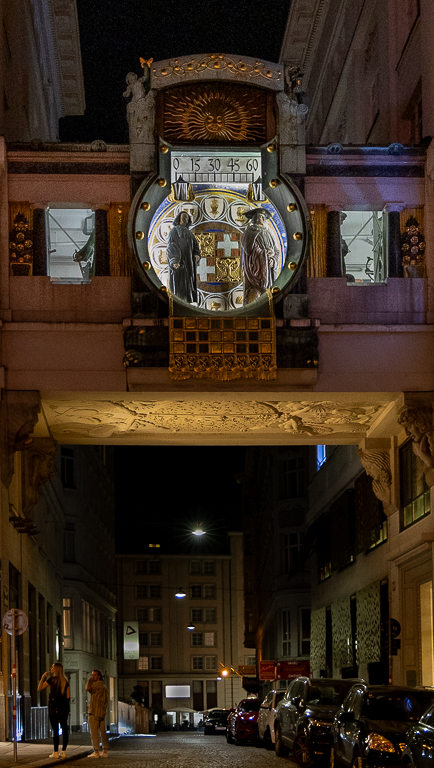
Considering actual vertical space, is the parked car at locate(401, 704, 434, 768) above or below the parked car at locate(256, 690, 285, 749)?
above

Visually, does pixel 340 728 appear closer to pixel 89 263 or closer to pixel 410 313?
pixel 410 313

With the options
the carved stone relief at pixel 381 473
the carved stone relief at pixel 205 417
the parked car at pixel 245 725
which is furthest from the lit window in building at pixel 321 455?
the carved stone relief at pixel 205 417

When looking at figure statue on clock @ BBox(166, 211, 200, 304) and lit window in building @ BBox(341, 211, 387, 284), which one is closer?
figure statue on clock @ BBox(166, 211, 200, 304)

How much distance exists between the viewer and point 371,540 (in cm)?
4112

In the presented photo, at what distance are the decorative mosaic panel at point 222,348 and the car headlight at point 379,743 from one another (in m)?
13.1

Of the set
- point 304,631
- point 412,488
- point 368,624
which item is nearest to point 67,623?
point 304,631

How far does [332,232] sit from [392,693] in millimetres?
14860

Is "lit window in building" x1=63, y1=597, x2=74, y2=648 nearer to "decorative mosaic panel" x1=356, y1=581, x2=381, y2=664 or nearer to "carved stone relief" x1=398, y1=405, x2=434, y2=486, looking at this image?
"decorative mosaic panel" x1=356, y1=581, x2=381, y2=664

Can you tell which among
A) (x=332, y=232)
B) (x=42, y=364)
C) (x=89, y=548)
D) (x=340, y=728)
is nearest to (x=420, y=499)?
(x=332, y=232)

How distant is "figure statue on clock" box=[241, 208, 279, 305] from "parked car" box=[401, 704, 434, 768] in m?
16.7

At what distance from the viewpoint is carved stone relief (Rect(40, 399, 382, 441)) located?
33.3 meters

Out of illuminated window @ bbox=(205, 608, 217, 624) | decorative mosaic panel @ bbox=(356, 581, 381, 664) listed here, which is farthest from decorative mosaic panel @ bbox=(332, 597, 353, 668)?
illuminated window @ bbox=(205, 608, 217, 624)

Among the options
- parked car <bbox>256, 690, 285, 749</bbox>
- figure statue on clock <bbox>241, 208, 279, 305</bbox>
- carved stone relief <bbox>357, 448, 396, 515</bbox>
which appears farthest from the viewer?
carved stone relief <bbox>357, 448, 396, 515</bbox>

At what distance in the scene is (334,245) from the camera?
32.7 m
